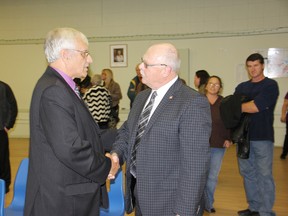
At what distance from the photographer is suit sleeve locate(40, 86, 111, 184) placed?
5.39 feet

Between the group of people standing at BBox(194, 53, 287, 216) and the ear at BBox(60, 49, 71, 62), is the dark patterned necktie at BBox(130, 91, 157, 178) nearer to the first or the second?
the ear at BBox(60, 49, 71, 62)

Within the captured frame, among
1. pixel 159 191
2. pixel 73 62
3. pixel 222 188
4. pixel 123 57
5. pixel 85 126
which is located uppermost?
pixel 123 57

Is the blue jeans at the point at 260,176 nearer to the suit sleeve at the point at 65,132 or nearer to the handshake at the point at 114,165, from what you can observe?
the handshake at the point at 114,165

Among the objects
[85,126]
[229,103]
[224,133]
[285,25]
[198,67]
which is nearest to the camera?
[85,126]

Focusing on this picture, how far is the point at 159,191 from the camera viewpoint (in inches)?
76.7

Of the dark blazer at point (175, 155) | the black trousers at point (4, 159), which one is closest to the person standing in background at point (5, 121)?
the black trousers at point (4, 159)

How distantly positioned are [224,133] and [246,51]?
4.55m

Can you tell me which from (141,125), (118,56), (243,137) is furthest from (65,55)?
(118,56)

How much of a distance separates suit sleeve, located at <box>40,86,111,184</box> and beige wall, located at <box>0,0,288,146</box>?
675cm

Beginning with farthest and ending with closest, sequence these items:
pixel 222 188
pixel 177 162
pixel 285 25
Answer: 1. pixel 285 25
2. pixel 222 188
3. pixel 177 162

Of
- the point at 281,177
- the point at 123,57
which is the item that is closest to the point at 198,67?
the point at 123,57

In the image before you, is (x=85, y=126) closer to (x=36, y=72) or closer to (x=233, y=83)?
(x=233, y=83)

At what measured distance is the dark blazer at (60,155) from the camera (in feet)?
5.42

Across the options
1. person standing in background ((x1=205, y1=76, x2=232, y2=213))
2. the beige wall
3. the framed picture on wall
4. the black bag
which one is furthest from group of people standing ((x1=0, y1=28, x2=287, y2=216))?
the framed picture on wall
